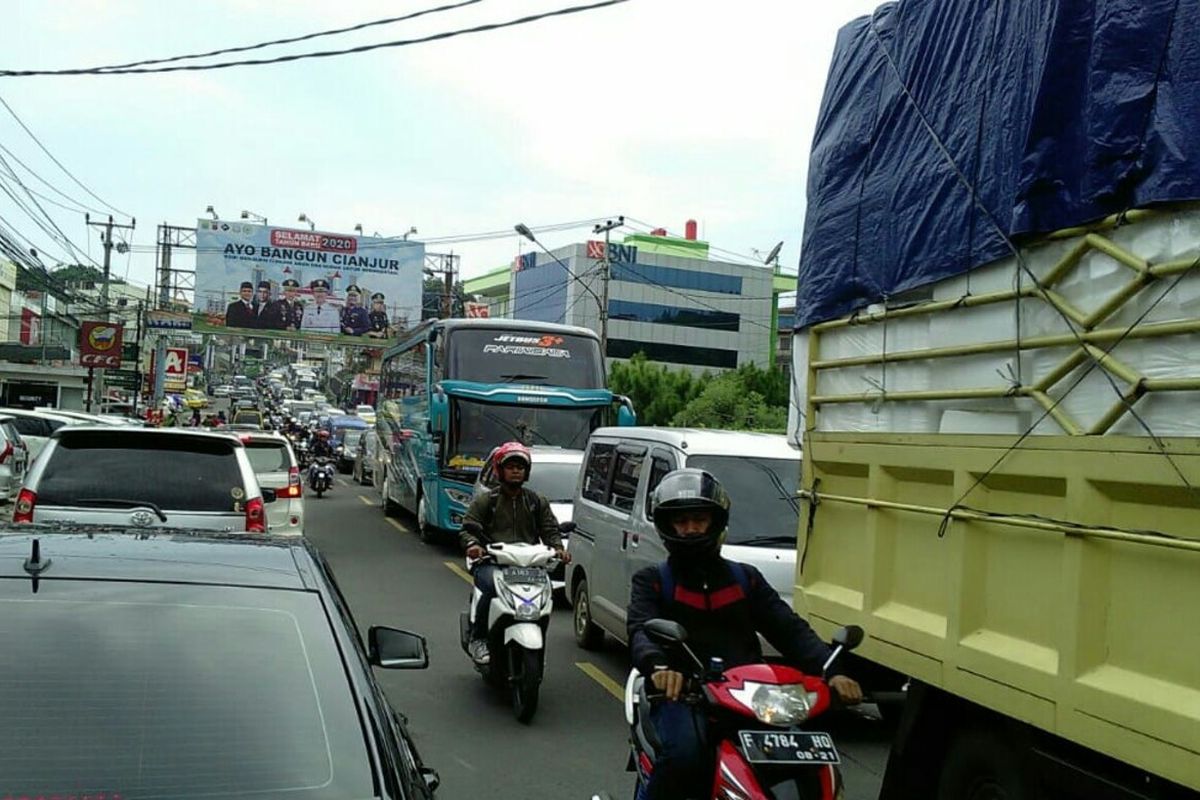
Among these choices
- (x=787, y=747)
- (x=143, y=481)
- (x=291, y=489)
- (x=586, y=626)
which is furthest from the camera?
(x=291, y=489)

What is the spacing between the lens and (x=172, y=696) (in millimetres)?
2756

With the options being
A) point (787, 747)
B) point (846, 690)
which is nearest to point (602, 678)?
point (846, 690)

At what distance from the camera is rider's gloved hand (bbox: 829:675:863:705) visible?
391 cm

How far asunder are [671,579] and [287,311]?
45.3 m

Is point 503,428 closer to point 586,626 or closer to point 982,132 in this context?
point 586,626

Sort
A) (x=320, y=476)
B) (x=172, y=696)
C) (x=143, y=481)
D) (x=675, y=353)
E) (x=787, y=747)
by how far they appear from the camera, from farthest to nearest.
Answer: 1. (x=675, y=353)
2. (x=320, y=476)
3. (x=143, y=481)
4. (x=787, y=747)
5. (x=172, y=696)

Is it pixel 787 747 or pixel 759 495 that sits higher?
pixel 759 495

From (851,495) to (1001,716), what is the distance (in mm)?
1231

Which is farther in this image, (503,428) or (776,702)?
(503,428)

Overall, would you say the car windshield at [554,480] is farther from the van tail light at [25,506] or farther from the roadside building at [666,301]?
the roadside building at [666,301]

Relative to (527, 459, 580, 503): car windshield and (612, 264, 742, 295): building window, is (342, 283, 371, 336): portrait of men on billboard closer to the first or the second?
(612, 264, 742, 295): building window

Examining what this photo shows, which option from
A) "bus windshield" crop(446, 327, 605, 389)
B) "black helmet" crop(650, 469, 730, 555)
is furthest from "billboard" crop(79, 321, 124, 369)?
"black helmet" crop(650, 469, 730, 555)

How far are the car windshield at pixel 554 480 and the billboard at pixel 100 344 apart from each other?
27886mm

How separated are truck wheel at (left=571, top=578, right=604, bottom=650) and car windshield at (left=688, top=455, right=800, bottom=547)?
1.90 m
